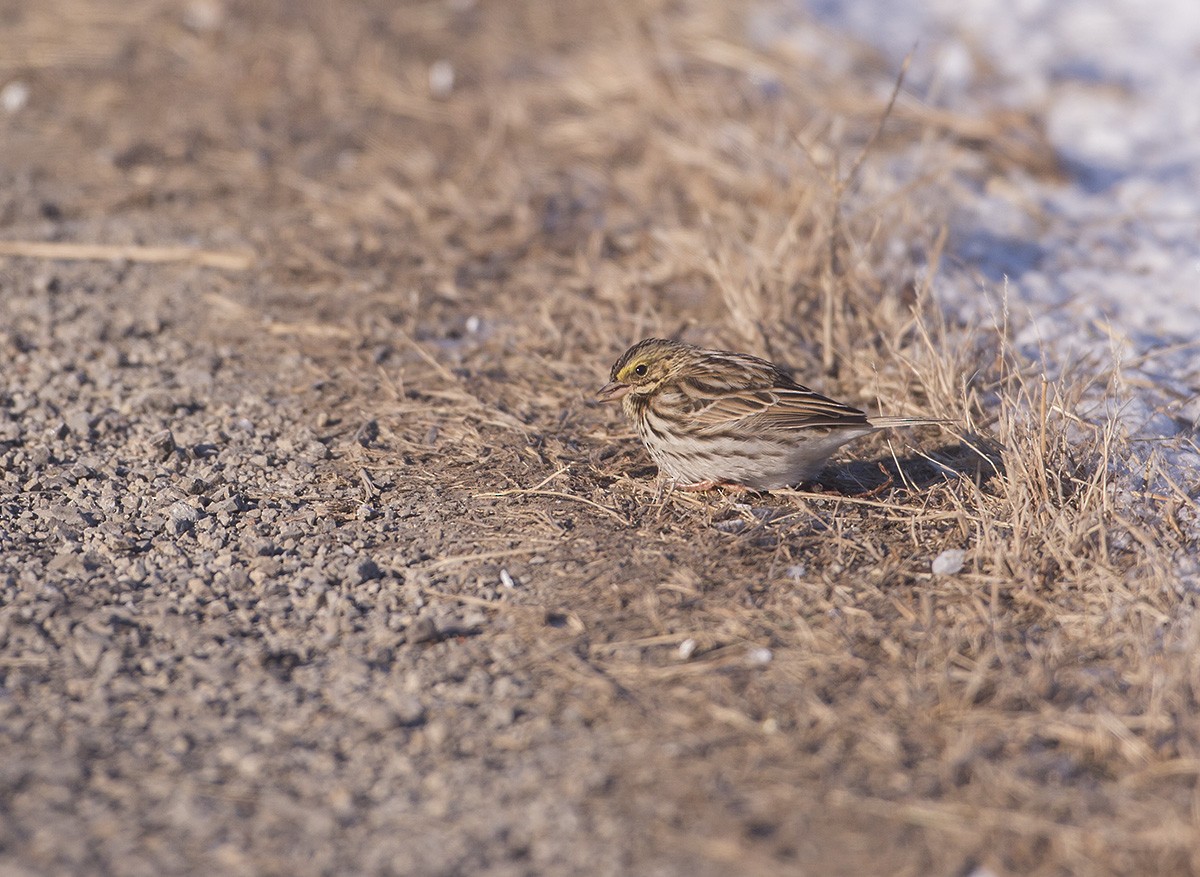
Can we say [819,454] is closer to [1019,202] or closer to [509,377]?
[509,377]

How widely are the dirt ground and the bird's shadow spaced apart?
24 mm

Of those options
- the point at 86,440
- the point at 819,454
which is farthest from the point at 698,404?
the point at 86,440

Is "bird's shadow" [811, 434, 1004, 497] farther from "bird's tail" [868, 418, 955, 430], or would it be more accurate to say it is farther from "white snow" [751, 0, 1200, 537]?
"white snow" [751, 0, 1200, 537]

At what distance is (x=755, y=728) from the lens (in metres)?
3.92

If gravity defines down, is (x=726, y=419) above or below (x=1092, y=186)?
below

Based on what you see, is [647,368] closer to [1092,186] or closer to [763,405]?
[763,405]

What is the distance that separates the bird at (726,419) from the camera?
5125mm

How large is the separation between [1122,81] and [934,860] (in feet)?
26.6

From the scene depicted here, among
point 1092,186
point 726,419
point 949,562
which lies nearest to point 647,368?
point 726,419

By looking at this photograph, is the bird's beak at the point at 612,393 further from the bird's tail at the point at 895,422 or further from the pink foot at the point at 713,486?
the bird's tail at the point at 895,422

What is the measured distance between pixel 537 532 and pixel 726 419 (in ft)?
2.88

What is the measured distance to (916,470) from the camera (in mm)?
5559

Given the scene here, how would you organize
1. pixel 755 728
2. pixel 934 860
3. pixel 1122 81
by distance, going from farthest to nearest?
pixel 1122 81 < pixel 755 728 < pixel 934 860

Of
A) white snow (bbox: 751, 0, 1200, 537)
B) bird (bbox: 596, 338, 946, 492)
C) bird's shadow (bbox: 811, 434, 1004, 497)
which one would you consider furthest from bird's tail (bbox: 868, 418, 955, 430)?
white snow (bbox: 751, 0, 1200, 537)
